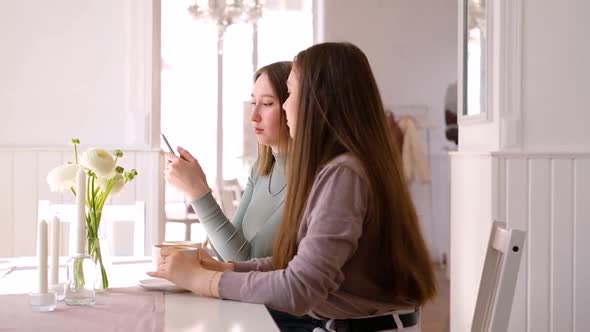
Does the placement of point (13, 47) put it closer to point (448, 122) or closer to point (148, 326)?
point (148, 326)

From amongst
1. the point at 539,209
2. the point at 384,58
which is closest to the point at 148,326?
the point at 539,209

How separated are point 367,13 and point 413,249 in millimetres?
6168

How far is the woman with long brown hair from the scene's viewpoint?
63.1 inches

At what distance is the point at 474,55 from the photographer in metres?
3.71

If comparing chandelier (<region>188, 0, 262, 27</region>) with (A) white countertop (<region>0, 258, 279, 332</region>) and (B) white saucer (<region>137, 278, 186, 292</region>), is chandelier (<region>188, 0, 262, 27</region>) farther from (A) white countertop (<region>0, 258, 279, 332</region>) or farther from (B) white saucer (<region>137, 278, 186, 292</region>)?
(B) white saucer (<region>137, 278, 186, 292</region>)

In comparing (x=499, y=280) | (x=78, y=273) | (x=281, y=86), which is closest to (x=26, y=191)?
(x=281, y=86)

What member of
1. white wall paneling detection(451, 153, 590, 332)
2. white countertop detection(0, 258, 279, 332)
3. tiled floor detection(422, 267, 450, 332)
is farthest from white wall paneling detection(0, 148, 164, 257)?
white countertop detection(0, 258, 279, 332)

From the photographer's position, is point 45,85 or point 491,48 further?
point 45,85

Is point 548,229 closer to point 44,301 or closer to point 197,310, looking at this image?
point 197,310

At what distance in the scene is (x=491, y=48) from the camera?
135 inches

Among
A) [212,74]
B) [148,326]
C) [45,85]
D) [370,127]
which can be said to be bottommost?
[148,326]

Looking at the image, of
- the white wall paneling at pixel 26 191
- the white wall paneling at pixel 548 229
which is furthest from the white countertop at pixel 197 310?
the white wall paneling at pixel 26 191

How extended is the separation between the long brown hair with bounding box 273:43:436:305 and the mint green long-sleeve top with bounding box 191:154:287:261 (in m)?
0.45

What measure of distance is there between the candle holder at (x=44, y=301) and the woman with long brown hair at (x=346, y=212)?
22cm
